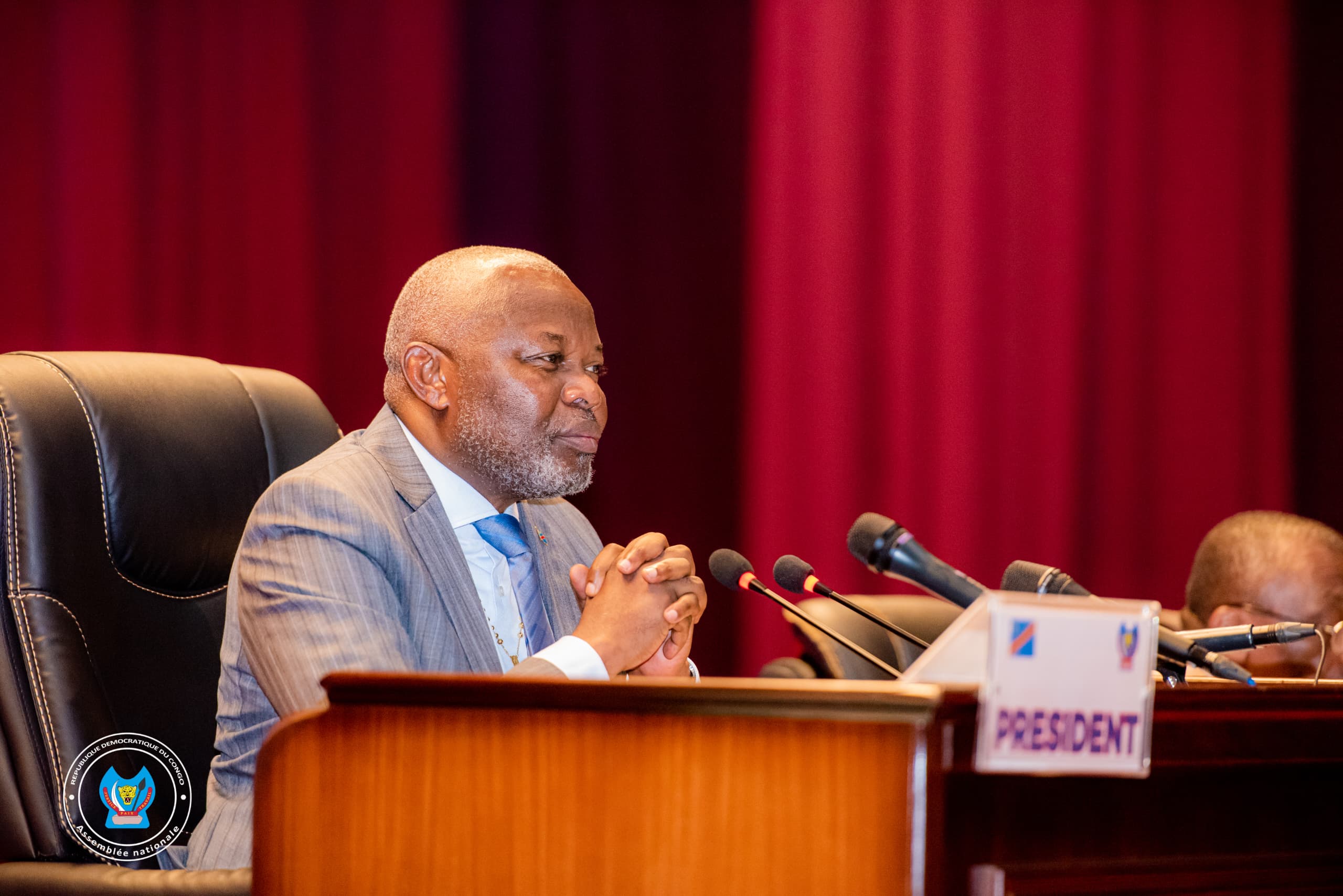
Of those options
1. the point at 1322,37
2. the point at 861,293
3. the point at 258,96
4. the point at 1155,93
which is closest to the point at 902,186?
the point at 861,293

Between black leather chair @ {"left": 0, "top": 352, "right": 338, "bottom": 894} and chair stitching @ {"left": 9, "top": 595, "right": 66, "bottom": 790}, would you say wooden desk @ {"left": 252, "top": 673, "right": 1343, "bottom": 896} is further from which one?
chair stitching @ {"left": 9, "top": 595, "right": 66, "bottom": 790}

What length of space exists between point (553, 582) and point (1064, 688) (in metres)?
1.19

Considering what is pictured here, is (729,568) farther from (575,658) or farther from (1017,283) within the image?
(1017,283)

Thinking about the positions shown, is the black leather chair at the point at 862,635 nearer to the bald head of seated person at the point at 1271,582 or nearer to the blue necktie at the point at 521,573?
the bald head of seated person at the point at 1271,582

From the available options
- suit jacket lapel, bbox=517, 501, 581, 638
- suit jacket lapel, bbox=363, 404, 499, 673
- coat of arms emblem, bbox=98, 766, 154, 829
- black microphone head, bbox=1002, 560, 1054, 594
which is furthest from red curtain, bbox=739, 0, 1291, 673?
black microphone head, bbox=1002, 560, 1054, 594

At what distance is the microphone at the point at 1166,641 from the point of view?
1029 millimetres

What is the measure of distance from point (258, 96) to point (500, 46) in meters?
0.59

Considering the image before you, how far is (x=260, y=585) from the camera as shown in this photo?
1.39m

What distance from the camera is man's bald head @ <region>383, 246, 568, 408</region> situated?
1758 mm

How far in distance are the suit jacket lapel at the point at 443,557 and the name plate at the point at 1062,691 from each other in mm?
859

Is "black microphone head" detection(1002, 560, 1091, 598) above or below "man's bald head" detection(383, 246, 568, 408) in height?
below

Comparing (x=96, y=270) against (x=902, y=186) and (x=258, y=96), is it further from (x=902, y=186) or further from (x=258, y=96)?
(x=902, y=186)

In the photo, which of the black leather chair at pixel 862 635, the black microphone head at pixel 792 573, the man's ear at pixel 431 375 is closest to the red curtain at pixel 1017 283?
the black leather chair at pixel 862 635

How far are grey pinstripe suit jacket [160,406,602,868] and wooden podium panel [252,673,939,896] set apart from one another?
0.37 meters
